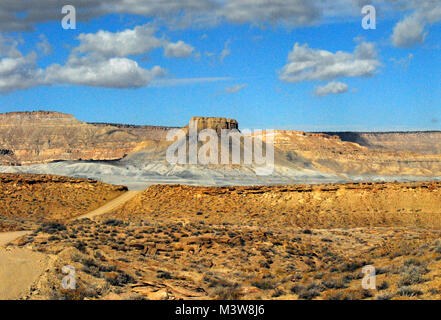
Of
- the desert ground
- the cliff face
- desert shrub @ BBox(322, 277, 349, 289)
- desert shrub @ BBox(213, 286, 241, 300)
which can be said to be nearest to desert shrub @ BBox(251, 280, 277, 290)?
the desert ground

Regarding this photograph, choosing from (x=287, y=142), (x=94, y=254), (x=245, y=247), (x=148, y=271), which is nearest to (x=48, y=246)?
(x=94, y=254)

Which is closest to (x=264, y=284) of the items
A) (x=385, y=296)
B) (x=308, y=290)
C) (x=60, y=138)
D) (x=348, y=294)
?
(x=308, y=290)

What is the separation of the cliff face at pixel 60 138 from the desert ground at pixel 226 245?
408 feet

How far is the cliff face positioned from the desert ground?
124 metres

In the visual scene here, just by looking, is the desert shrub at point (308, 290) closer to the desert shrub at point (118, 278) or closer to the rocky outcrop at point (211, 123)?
the desert shrub at point (118, 278)

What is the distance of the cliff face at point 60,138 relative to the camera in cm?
16662

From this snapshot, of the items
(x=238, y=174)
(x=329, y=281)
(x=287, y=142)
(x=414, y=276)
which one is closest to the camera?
(x=414, y=276)

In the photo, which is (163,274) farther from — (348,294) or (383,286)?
(383,286)

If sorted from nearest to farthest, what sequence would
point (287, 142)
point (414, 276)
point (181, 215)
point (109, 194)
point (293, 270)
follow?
point (414, 276) → point (293, 270) → point (181, 215) → point (109, 194) → point (287, 142)

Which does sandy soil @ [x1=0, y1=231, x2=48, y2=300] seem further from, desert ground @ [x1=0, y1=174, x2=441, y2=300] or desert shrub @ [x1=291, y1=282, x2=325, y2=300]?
desert shrub @ [x1=291, y1=282, x2=325, y2=300]

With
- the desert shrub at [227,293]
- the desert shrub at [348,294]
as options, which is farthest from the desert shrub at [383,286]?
the desert shrub at [227,293]

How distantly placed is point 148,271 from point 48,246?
13.3 feet

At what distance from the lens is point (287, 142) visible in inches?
6452
